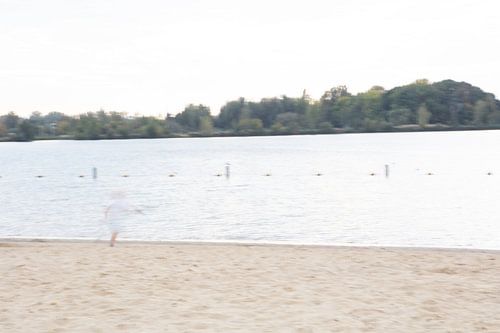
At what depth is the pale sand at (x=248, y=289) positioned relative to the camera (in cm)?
739

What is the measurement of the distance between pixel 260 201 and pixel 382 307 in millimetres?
28320

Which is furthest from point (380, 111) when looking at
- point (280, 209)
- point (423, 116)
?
point (280, 209)

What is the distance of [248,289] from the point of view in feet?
29.5

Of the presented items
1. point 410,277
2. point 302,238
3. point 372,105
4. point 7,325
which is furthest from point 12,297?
point 372,105

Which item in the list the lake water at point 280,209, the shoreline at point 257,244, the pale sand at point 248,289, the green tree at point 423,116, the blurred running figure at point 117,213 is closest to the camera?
the pale sand at point 248,289

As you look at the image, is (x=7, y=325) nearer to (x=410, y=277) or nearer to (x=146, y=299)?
(x=146, y=299)

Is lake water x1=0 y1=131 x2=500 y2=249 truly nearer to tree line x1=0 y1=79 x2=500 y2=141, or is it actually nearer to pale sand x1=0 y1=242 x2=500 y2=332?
pale sand x1=0 y1=242 x2=500 y2=332

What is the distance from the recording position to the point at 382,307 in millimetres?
7980

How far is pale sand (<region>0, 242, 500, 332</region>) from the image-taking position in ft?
24.2

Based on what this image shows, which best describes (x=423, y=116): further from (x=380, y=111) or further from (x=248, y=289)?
(x=248, y=289)

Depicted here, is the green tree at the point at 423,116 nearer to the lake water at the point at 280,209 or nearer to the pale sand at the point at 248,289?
the lake water at the point at 280,209

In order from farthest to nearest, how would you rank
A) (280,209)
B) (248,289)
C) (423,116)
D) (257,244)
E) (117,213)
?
(423,116) → (280,209) → (117,213) → (257,244) → (248,289)

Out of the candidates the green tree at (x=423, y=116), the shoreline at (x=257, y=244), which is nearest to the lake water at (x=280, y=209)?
the shoreline at (x=257, y=244)

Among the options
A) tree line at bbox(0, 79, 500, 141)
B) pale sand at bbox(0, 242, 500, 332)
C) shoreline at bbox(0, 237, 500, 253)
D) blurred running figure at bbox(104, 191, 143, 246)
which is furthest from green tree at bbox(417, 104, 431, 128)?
pale sand at bbox(0, 242, 500, 332)
